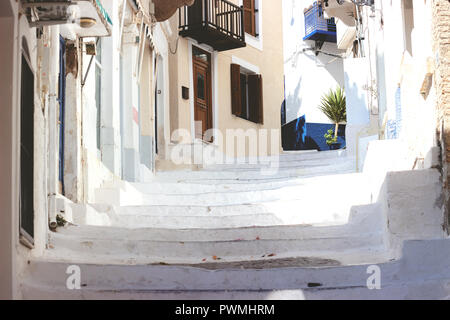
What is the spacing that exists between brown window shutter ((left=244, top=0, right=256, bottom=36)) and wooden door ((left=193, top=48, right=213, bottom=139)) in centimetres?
279

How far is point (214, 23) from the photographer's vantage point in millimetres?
16719

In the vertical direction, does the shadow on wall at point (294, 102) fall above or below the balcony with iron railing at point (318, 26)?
below

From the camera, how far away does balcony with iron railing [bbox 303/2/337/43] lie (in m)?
21.3

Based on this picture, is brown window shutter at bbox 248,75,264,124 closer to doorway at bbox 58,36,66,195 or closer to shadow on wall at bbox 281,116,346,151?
shadow on wall at bbox 281,116,346,151

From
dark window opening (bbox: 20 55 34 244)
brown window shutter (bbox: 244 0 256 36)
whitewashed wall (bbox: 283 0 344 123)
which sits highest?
brown window shutter (bbox: 244 0 256 36)

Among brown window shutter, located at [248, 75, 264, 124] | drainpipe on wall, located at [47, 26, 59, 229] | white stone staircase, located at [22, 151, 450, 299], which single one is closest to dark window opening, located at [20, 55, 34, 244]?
white stone staircase, located at [22, 151, 450, 299]

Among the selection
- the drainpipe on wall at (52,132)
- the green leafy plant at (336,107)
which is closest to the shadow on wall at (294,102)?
the green leafy plant at (336,107)

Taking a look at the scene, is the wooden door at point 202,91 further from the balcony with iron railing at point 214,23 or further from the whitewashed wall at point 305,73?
the whitewashed wall at point 305,73

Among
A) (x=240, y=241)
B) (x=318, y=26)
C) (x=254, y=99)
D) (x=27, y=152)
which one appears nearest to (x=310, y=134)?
(x=254, y=99)

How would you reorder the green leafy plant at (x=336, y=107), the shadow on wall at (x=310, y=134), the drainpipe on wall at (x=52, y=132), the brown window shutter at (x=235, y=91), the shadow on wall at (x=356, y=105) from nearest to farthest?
1. the drainpipe on wall at (x=52, y=132)
2. the shadow on wall at (x=356, y=105)
3. the brown window shutter at (x=235, y=91)
4. the green leafy plant at (x=336, y=107)
5. the shadow on wall at (x=310, y=134)

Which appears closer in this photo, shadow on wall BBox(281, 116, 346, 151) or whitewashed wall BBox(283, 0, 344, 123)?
shadow on wall BBox(281, 116, 346, 151)

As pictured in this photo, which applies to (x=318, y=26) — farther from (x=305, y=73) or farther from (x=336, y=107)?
(x=336, y=107)

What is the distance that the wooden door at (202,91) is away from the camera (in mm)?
16172

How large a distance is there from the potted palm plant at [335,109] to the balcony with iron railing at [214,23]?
301 centimetres
